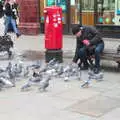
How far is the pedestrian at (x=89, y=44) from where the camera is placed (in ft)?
32.9

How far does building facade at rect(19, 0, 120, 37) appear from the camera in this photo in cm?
1669

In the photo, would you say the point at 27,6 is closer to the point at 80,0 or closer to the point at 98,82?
the point at 80,0

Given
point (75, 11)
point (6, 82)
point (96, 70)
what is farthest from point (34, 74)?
point (75, 11)

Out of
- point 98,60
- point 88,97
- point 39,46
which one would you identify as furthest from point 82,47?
point 39,46

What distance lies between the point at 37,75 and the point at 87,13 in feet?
29.4

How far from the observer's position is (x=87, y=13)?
56.9 ft

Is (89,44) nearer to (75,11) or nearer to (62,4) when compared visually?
(75,11)

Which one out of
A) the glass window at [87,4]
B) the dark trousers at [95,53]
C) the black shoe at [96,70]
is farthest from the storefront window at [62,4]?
the black shoe at [96,70]

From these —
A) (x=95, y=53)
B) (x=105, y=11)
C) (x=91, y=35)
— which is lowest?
(x=95, y=53)

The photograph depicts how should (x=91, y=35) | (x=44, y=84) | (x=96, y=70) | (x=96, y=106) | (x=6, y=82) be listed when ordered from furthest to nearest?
1. (x=91, y=35)
2. (x=96, y=70)
3. (x=6, y=82)
4. (x=44, y=84)
5. (x=96, y=106)

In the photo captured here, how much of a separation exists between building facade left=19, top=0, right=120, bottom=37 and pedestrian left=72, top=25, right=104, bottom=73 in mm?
6357

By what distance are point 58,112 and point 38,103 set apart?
72cm

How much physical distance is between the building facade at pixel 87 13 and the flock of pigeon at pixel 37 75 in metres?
6.70

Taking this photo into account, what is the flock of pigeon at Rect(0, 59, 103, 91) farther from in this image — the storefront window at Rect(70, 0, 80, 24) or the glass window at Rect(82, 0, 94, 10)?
the storefront window at Rect(70, 0, 80, 24)
